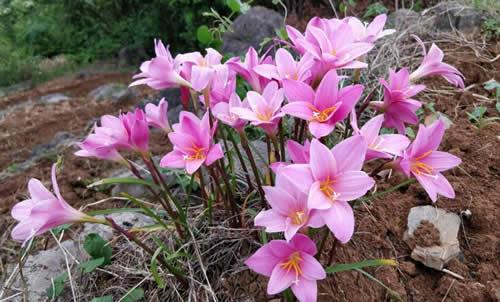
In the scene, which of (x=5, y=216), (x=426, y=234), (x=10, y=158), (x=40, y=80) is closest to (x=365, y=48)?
(x=426, y=234)

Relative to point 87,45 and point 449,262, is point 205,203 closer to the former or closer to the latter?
point 449,262

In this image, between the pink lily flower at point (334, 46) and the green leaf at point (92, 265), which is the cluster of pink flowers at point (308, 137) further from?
the green leaf at point (92, 265)

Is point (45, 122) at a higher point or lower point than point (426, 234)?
lower

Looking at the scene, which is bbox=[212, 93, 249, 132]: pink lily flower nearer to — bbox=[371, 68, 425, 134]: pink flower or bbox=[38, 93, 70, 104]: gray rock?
bbox=[371, 68, 425, 134]: pink flower

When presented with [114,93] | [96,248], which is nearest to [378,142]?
[96,248]

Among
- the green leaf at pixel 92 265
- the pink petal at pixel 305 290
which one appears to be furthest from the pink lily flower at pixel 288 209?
the green leaf at pixel 92 265
